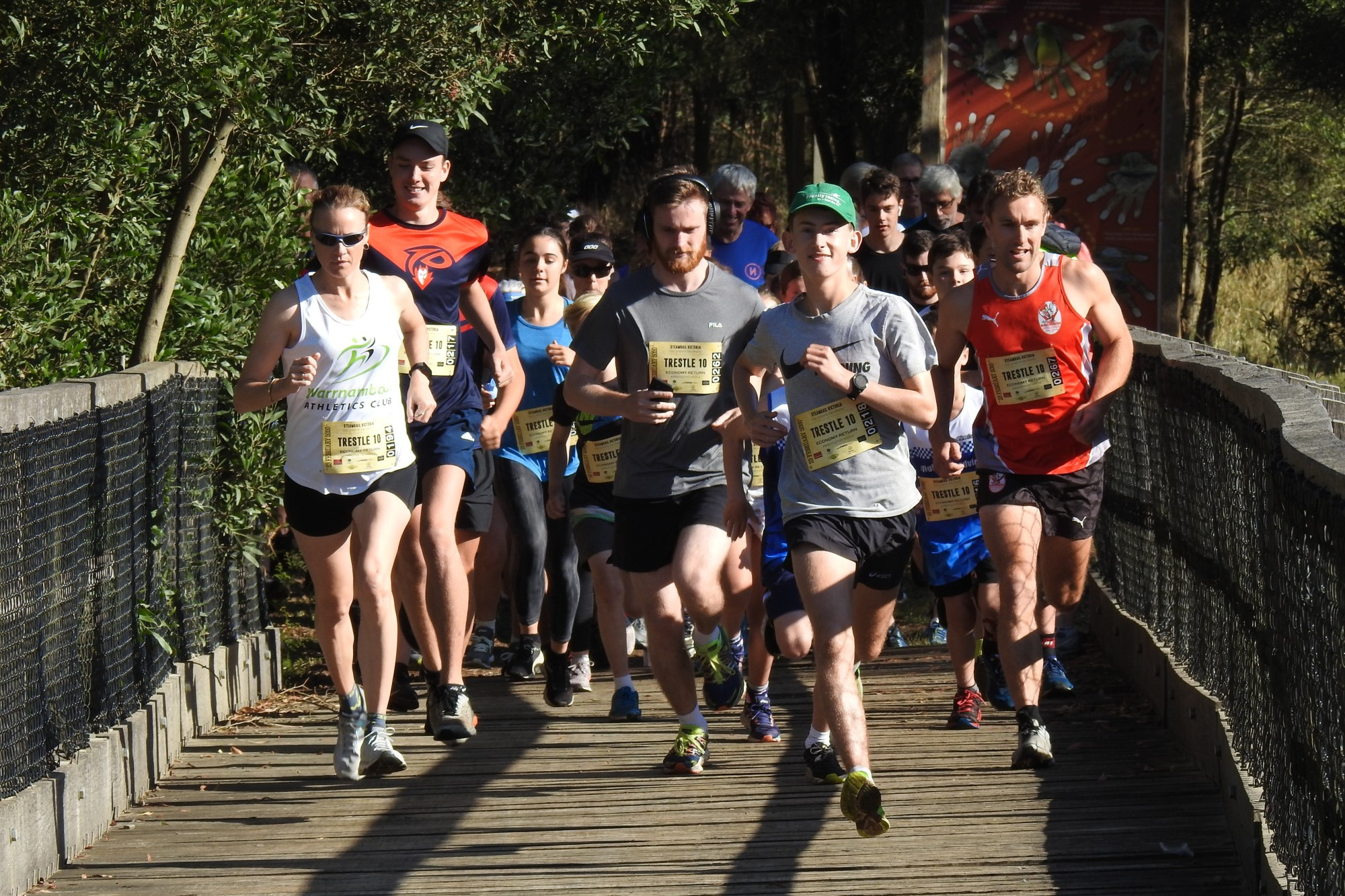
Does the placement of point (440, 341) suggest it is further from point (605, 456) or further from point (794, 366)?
point (794, 366)

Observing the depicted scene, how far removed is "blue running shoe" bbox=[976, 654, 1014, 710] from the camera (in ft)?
27.3

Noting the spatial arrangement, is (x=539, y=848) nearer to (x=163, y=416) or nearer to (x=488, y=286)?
(x=163, y=416)

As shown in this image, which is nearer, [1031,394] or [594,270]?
[1031,394]

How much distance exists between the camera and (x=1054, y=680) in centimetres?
855

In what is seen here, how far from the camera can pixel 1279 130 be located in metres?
25.7

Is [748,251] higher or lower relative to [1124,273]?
higher

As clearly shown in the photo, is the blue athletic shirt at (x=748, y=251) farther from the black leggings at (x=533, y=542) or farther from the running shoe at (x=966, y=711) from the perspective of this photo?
the running shoe at (x=966, y=711)

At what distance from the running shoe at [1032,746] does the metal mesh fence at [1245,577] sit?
2.11 feet

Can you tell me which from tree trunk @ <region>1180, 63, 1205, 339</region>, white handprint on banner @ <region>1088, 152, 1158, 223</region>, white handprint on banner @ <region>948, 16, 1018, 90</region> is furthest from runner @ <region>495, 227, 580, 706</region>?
tree trunk @ <region>1180, 63, 1205, 339</region>

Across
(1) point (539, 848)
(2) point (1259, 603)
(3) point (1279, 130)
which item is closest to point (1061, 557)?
(2) point (1259, 603)

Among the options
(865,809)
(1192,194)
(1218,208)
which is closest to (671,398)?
(865,809)

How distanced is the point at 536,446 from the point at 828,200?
3189 mm

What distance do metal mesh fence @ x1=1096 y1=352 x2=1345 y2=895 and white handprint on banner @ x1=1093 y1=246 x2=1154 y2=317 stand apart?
3560 millimetres

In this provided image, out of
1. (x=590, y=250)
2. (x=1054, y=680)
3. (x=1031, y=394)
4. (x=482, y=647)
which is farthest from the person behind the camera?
(x=482, y=647)
